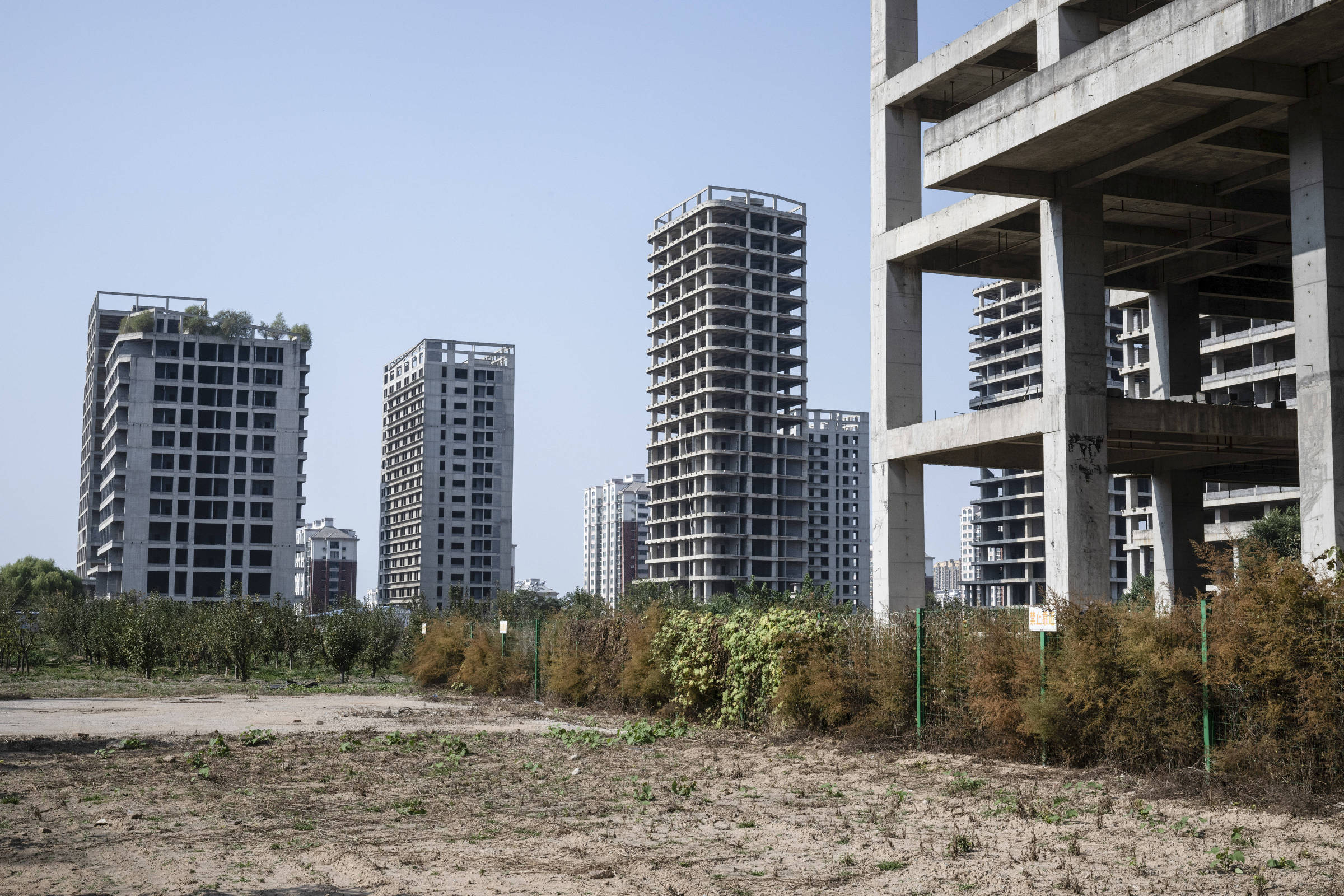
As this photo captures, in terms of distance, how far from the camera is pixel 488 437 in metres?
165

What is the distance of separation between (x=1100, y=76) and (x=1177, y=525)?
1717 cm

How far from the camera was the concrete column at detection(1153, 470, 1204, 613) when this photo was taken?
34750 millimetres

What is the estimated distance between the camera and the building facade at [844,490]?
512 ft

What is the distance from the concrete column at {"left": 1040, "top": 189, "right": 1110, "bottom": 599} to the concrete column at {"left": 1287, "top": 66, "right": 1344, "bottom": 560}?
5.22 metres

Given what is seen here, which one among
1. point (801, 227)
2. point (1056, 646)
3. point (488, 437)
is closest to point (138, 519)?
point (488, 437)

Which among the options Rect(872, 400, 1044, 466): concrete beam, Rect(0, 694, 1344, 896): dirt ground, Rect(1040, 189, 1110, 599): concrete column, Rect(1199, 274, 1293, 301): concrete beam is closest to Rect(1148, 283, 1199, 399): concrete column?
Rect(1199, 274, 1293, 301): concrete beam

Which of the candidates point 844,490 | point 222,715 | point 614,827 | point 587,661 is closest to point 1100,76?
point 587,661

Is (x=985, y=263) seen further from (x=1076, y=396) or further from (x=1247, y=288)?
(x=1076, y=396)

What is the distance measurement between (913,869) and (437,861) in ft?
12.8

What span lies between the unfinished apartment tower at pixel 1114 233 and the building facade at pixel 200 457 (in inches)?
3708

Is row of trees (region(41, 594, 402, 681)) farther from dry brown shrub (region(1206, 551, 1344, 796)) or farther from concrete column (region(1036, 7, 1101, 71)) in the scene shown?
dry brown shrub (region(1206, 551, 1344, 796))

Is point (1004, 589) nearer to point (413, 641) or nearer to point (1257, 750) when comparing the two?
point (413, 641)

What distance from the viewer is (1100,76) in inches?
875

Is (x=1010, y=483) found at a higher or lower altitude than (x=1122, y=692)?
higher
